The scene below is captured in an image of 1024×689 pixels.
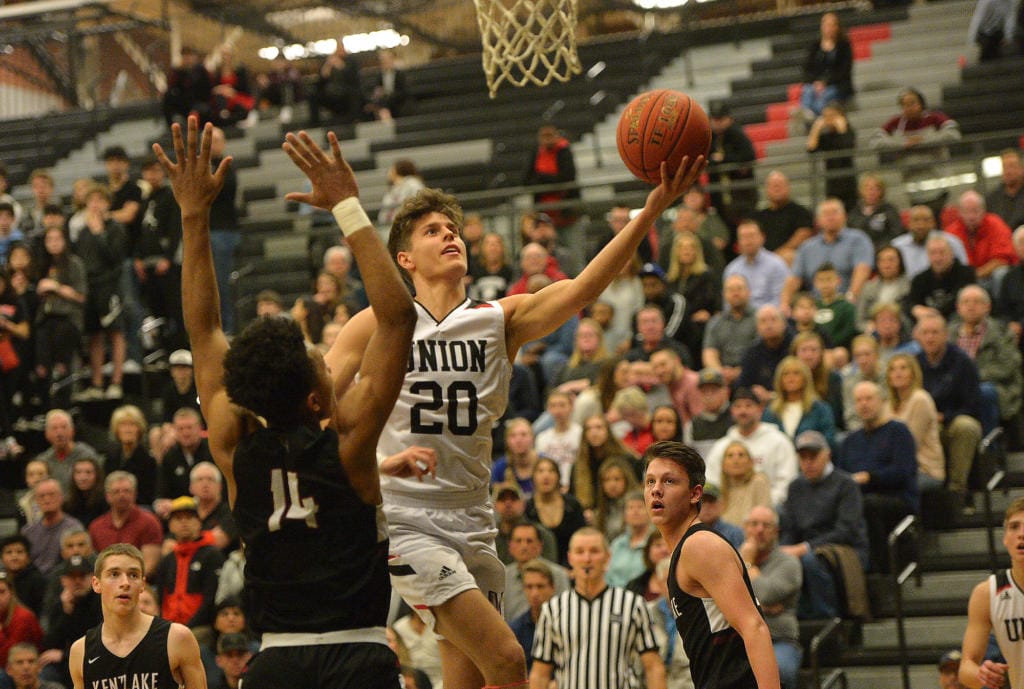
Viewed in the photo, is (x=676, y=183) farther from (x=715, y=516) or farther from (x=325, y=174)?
(x=715, y=516)

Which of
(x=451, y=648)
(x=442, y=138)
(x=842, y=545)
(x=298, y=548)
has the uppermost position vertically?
(x=442, y=138)

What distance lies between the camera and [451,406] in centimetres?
575

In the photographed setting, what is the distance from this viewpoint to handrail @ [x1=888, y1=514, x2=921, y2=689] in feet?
30.4

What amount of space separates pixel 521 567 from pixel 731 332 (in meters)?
3.51

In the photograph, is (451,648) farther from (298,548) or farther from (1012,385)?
(1012,385)

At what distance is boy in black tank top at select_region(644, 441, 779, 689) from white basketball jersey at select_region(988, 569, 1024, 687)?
2069mm

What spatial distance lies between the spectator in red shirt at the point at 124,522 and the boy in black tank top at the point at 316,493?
7.71 m

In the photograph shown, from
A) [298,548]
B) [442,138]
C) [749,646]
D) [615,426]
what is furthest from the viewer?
[442,138]

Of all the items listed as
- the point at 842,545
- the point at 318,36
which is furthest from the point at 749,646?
the point at 318,36

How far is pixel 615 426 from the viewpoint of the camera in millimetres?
11594

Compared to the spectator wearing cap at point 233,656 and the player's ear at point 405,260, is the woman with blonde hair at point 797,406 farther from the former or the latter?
the player's ear at point 405,260

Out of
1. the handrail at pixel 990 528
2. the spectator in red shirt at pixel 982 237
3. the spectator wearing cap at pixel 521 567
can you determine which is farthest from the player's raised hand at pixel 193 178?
the spectator in red shirt at pixel 982 237

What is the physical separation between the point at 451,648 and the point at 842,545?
486 cm

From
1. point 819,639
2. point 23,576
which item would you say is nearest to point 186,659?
point 819,639
